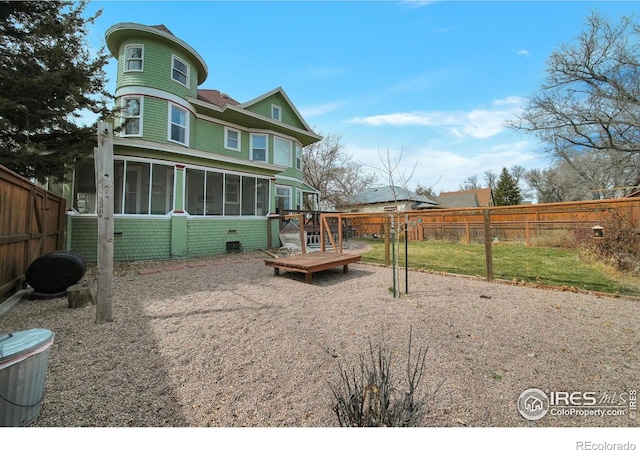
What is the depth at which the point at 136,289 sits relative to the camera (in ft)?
18.1

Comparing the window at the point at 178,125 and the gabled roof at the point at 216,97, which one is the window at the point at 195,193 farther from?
the gabled roof at the point at 216,97

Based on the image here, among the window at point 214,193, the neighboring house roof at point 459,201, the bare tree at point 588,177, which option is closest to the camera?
the window at point 214,193

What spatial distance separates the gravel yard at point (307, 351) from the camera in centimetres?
198

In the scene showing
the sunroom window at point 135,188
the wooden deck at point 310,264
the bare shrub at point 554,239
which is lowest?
the wooden deck at point 310,264

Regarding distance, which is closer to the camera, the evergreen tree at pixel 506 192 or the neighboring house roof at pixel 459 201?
the neighboring house roof at pixel 459 201

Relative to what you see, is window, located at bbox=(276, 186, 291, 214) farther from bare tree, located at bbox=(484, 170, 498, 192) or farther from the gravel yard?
bare tree, located at bbox=(484, 170, 498, 192)

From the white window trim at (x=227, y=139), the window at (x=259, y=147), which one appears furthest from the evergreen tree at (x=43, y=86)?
the window at (x=259, y=147)

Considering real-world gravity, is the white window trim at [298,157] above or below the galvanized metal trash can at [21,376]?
above

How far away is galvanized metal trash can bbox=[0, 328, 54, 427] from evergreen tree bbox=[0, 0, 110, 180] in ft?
25.3

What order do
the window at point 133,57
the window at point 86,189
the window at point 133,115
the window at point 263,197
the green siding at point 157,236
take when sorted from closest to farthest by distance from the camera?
the green siding at point 157,236
the window at point 86,189
the window at point 133,115
the window at point 133,57
the window at point 263,197

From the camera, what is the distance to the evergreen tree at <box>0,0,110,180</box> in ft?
22.6

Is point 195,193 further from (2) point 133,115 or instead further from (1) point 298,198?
(1) point 298,198

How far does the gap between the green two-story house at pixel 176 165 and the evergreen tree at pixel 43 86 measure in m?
1.31

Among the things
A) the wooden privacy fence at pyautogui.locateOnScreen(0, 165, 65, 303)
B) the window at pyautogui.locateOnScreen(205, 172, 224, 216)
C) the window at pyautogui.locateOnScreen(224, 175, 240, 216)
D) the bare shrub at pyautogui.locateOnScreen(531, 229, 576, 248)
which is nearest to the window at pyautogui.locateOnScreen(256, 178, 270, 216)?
the window at pyautogui.locateOnScreen(224, 175, 240, 216)
